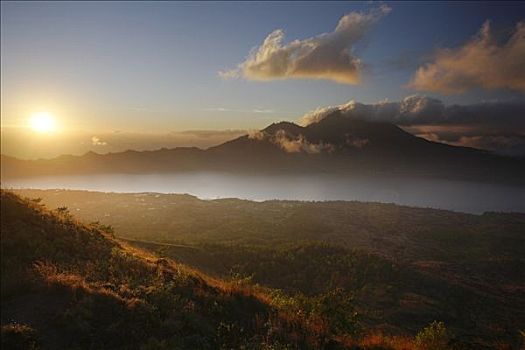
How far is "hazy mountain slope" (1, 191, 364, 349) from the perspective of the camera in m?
14.6

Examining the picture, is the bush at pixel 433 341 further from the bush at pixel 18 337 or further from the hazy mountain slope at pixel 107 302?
the bush at pixel 18 337

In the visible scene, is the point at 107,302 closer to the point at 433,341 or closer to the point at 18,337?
the point at 18,337

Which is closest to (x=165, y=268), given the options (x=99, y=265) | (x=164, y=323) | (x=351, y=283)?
(x=99, y=265)

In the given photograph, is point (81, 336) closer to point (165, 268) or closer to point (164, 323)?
point (164, 323)

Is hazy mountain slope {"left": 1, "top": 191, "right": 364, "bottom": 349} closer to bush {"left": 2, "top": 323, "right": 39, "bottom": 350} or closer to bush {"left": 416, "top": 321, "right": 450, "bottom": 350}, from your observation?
bush {"left": 2, "top": 323, "right": 39, "bottom": 350}

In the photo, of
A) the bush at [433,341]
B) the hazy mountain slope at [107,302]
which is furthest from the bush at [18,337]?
the bush at [433,341]

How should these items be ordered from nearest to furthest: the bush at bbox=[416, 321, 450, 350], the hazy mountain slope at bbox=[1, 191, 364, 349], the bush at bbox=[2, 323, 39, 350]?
the bush at bbox=[2, 323, 39, 350], the hazy mountain slope at bbox=[1, 191, 364, 349], the bush at bbox=[416, 321, 450, 350]

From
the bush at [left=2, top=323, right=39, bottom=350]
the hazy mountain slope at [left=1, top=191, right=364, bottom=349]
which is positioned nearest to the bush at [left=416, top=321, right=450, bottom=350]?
the hazy mountain slope at [left=1, top=191, right=364, bottom=349]

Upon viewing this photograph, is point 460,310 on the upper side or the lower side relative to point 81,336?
lower

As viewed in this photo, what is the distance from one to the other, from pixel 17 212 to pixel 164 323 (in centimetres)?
1163

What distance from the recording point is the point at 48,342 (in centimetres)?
1357

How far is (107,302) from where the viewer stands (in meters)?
16.5

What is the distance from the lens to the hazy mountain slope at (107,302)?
14.6 m

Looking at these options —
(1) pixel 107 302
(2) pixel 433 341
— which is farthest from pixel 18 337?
(2) pixel 433 341
